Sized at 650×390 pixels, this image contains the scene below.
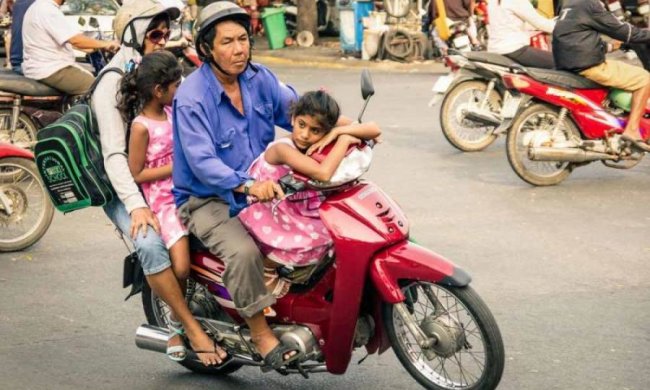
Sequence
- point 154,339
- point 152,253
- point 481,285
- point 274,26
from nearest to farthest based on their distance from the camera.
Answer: point 152,253 < point 154,339 < point 481,285 < point 274,26

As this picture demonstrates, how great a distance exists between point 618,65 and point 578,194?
3.60ft

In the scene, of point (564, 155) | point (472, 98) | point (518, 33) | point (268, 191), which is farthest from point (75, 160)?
point (518, 33)

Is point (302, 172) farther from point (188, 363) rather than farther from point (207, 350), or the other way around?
point (188, 363)

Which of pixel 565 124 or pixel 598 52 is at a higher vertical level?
pixel 598 52

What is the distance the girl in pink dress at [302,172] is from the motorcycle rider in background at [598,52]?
517cm

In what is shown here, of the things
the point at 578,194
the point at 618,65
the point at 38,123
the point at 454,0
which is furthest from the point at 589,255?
the point at 454,0

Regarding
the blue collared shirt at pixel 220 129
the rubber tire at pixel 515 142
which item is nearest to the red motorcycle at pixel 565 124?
the rubber tire at pixel 515 142

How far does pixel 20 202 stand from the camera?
816 cm

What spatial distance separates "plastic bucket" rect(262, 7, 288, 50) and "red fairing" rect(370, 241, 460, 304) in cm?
1962

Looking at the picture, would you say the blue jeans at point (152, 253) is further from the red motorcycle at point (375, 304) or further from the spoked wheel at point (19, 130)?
the spoked wheel at point (19, 130)

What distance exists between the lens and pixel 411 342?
16.5 ft

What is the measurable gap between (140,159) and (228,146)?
52cm

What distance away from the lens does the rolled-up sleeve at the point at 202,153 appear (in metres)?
4.84

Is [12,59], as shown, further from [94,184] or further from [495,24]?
[94,184]
